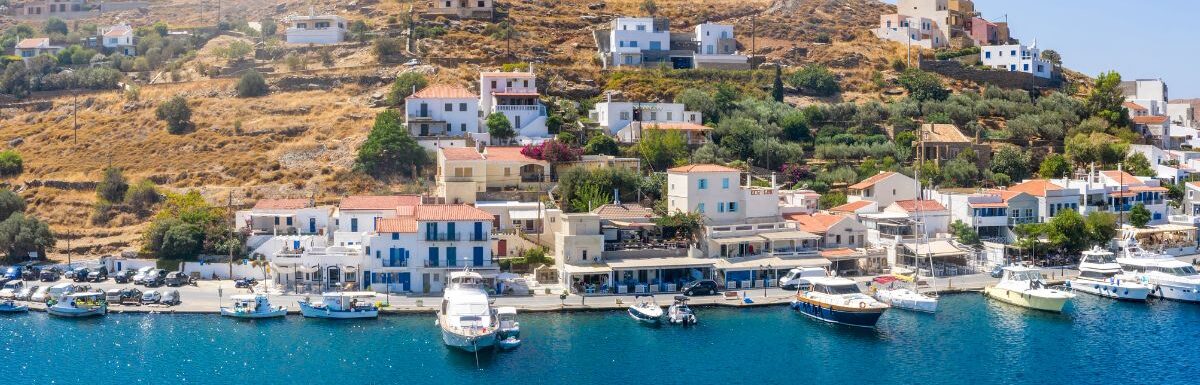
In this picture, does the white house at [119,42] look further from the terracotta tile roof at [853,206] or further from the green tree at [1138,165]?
the green tree at [1138,165]

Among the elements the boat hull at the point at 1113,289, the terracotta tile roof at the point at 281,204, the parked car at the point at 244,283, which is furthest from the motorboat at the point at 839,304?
the terracotta tile roof at the point at 281,204

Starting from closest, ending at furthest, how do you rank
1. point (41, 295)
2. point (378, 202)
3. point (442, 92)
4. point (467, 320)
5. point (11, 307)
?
point (467, 320) → point (11, 307) → point (41, 295) → point (378, 202) → point (442, 92)

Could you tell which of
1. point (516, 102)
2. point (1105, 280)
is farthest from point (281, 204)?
point (1105, 280)

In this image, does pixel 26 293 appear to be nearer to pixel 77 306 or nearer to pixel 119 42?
pixel 77 306

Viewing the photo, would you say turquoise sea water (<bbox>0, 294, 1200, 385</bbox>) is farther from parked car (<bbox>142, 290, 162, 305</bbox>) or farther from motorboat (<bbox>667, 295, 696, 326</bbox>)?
parked car (<bbox>142, 290, 162, 305</bbox>)

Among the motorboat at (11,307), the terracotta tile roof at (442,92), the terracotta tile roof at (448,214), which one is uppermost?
the terracotta tile roof at (442,92)

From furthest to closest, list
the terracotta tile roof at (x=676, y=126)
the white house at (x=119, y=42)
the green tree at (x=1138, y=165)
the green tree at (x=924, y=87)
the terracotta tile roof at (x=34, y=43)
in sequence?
the white house at (x=119, y=42), the terracotta tile roof at (x=34, y=43), the green tree at (x=924, y=87), the green tree at (x=1138, y=165), the terracotta tile roof at (x=676, y=126)
